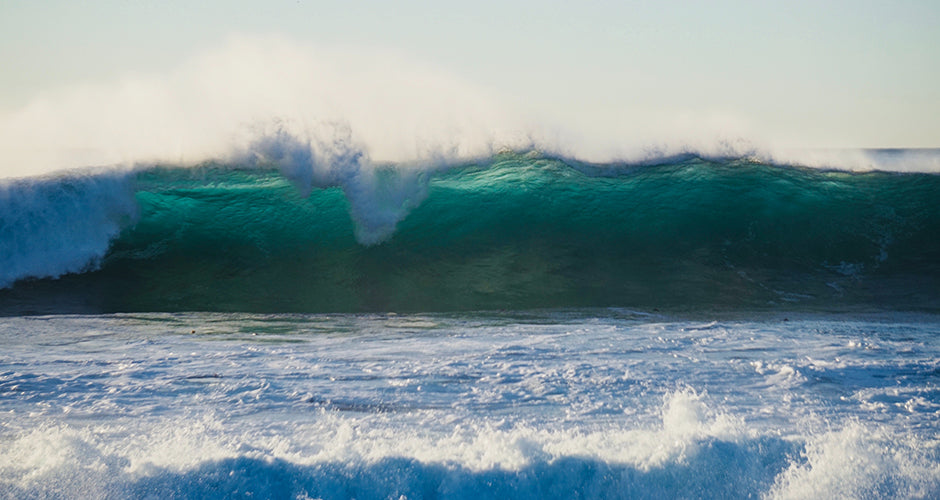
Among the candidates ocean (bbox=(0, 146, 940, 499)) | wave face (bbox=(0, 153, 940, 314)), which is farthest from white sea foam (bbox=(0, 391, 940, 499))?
wave face (bbox=(0, 153, 940, 314))

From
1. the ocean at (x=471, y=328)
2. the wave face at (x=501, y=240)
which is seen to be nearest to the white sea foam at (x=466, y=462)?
the ocean at (x=471, y=328)

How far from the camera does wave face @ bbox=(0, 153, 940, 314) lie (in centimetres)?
726

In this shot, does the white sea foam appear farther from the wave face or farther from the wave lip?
the wave lip

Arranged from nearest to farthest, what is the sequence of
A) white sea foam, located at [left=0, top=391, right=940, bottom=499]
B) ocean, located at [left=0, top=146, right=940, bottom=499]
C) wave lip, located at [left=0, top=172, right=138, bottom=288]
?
1. white sea foam, located at [left=0, top=391, right=940, bottom=499]
2. ocean, located at [left=0, top=146, right=940, bottom=499]
3. wave lip, located at [left=0, top=172, right=138, bottom=288]

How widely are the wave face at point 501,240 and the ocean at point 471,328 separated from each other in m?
0.04

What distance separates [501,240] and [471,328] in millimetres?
3015

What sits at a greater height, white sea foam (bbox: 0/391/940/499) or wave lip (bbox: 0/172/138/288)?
wave lip (bbox: 0/172/138/288)

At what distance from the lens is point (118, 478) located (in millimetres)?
2666

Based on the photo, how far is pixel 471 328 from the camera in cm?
575

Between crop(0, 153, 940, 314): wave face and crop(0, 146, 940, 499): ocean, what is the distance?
38mm

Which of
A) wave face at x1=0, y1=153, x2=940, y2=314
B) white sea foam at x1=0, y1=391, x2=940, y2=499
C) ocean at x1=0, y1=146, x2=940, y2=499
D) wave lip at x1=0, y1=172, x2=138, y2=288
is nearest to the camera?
white sea foam at x1=0, y1=391, x2=940, y2=499

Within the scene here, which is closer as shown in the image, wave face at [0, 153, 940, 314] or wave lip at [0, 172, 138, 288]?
wave face at [0, 153, 940, 314]

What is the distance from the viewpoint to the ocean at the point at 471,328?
2.78 m

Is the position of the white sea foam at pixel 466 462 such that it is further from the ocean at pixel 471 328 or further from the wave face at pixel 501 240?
the wave face at pixel 501 240
